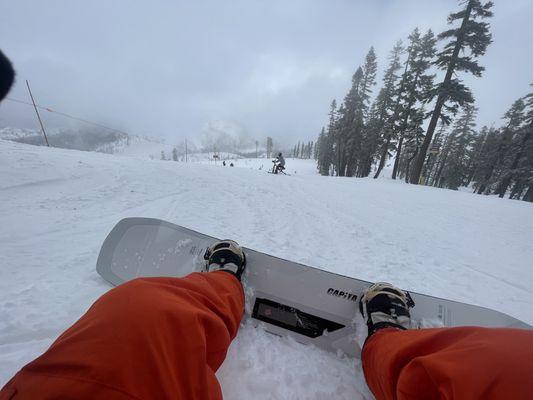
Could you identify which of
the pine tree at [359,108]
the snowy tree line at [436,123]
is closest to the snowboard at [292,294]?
the snowy tree line at [436,123]

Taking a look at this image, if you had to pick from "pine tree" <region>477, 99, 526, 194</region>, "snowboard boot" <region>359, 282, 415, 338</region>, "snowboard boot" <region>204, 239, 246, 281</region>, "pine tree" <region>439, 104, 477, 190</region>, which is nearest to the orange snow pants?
"snowboard boot" <region>359, 282, 415, 338</region>

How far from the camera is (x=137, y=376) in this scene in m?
0.80

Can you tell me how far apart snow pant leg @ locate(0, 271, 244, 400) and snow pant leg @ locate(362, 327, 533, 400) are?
908 mm

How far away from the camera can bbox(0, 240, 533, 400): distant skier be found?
750 millimetres


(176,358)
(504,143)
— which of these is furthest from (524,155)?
(176,358)

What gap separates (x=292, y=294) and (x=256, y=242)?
1.47m

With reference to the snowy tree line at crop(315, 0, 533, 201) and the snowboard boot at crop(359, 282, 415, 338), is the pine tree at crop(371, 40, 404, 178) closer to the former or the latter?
the snowy tree line at crop(315, 0, 533, 201)

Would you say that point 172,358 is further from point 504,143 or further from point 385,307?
point 504,143

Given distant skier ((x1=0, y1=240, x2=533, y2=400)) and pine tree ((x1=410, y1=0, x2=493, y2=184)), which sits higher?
pine tree ((x1=410, y1=0, x2=493, y2=184))

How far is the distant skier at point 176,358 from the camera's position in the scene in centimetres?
75

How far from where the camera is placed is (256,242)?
3633 millimetres

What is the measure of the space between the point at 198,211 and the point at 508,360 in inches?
176

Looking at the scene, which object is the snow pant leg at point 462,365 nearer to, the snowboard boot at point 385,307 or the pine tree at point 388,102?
the snowboard boot at point 385,307

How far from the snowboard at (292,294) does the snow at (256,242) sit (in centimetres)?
15
